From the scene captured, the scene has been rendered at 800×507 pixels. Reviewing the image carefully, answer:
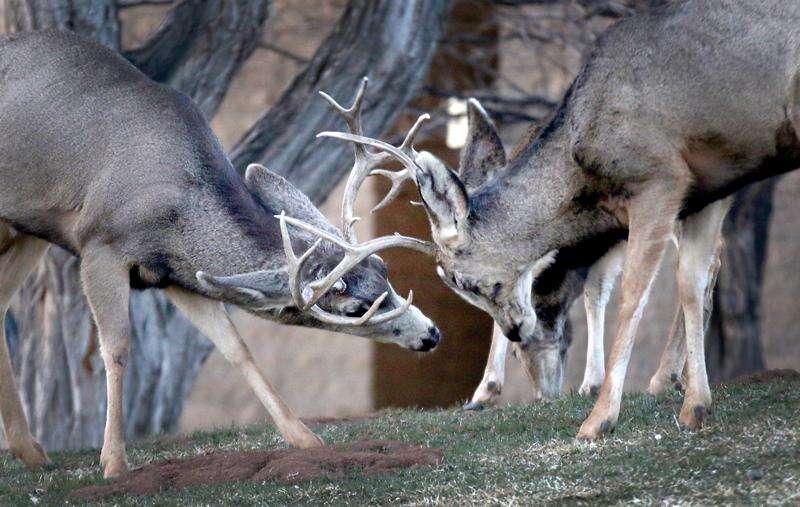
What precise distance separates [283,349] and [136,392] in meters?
4.99

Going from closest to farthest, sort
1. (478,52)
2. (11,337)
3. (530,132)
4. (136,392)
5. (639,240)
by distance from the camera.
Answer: (639,240)
(530,132)
(136,392)
(11,337)
(478,52)

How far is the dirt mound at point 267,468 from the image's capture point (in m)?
7.41

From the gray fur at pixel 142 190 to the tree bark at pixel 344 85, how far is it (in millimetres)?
2734

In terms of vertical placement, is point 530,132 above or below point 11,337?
above

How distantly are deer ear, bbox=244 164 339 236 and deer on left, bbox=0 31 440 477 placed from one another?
10mm

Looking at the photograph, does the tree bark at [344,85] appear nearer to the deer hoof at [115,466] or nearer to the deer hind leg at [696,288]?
the deer hind leg at [696,288]

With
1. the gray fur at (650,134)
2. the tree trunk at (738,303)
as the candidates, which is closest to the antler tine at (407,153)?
the gray fur at (650,134)

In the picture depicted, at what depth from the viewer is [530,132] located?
10.3 meters

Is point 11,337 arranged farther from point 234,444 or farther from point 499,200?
point 499,200

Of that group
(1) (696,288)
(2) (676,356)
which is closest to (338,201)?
(2) (676,356)

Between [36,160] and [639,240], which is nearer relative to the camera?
[639,240]

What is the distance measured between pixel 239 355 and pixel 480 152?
238cm

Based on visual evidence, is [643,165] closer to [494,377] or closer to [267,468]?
[267,468]

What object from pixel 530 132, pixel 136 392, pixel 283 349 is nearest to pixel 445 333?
pixel 283 349
